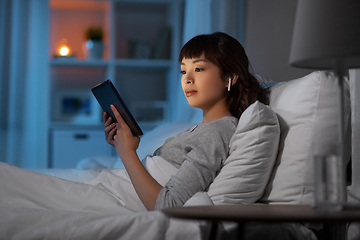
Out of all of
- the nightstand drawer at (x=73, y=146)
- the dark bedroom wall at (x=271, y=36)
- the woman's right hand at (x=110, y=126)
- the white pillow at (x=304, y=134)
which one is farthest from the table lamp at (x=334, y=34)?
the nightstand drawer at (x=73, y=146)

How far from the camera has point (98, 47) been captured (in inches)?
130

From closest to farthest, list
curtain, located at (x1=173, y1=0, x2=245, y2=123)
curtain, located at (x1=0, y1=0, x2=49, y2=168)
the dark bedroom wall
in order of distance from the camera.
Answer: the dark bedroom wall, curtain, located at (x1=173, y1=0, x2=245, y2=123), curtain, located at (x1=0, y1=0, x2=49, y2=168)

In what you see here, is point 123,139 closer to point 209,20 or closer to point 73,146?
point 209,20

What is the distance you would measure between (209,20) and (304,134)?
149cm

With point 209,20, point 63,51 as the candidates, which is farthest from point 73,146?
point 209,20

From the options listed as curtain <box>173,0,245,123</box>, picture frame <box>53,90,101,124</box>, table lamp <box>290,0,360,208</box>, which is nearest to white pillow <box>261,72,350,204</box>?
table lamp <box>290,0,360,208</box>

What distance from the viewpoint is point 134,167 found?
3.44 feet

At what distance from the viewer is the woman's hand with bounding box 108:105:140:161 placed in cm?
110

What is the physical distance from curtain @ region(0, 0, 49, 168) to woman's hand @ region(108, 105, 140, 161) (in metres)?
2.07

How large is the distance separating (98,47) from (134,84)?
1.70 feet

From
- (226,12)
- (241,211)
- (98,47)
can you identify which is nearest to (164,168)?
(241,211)

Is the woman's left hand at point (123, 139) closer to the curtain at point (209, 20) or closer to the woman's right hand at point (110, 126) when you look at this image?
the woman's right hand at point (110, 126)

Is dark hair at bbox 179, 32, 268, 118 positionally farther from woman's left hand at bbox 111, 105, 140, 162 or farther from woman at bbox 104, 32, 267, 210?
woman's left hand at bbox 111, 105, 140, 162

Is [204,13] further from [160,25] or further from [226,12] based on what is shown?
[160,25]
